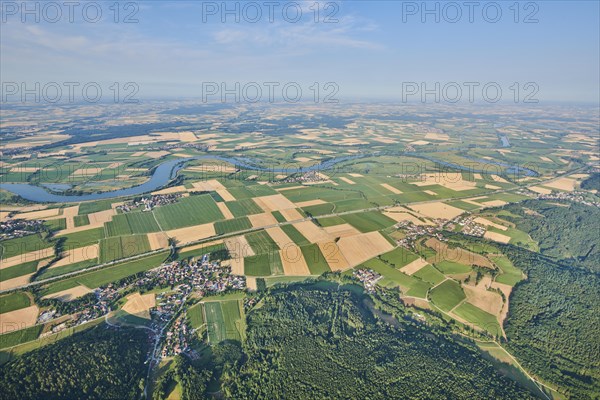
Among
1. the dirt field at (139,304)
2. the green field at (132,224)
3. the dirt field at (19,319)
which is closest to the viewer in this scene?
the dirt field at (19,319)

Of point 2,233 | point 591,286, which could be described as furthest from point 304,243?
point 2,233

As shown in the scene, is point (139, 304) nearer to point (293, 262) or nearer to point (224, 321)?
point (224, 321)

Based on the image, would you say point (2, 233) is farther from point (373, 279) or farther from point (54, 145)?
point (54, 145)

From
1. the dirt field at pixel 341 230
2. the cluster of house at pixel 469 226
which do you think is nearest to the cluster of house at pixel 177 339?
the dirt field at pixel 341 230

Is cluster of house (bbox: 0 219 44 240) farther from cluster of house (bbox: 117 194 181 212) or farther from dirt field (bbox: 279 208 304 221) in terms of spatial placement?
dirt field (bbox: 279 208 304 221)

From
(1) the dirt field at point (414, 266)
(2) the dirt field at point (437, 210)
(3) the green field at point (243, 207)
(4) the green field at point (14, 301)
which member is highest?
(3) the green field at point (243, 207)

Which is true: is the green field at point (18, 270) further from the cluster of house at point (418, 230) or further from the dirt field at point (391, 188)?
the dirt field at point (391, 188)
